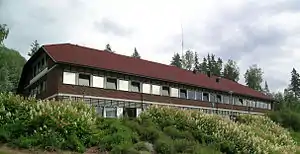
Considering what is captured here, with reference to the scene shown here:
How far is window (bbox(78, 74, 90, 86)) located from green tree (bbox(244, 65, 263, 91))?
75.0 meters

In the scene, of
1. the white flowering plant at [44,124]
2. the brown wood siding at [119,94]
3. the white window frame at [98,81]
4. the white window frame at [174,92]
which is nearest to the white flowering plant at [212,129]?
the white flowering plant at [44,124]

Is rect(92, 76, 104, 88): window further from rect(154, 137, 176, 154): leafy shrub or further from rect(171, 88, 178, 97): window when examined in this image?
rect(154, 137, 176, 154): leafy shrub

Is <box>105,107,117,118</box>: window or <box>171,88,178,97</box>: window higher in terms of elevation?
<box>171,88,178,97</box>: window

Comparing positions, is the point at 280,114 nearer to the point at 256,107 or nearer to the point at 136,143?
the point at 256,107

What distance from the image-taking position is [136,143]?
656 inches

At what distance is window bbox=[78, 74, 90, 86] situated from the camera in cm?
3262

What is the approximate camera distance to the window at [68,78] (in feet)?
104

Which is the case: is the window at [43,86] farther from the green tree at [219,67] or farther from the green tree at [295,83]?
the green tree at [295,83]

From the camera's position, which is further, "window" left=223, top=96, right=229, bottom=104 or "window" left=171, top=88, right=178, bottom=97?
"window" left=223, top=96, right=229, bottom=104

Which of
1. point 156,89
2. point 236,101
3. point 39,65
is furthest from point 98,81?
point 236,101

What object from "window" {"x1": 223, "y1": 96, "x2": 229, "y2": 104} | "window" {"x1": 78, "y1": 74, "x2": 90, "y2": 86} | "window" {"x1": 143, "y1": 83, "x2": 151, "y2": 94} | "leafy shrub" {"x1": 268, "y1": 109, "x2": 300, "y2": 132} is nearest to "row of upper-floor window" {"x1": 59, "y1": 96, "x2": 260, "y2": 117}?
"window" {"x1": 78, "y1": 74, "x2": 90, "y2": 86}

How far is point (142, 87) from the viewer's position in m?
37.3

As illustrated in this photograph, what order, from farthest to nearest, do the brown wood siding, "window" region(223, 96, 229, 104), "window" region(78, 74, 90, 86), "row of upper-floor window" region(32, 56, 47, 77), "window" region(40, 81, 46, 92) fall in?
"window" region(223, 96, 229, 104)
"row of upper-floor window" region(32, 56, 47, 77)
"window" region(40, 81, 46, 92)
"window" region(78, 74, 90, 86)
the brown wood siding

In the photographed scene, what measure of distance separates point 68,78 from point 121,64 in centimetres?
792
